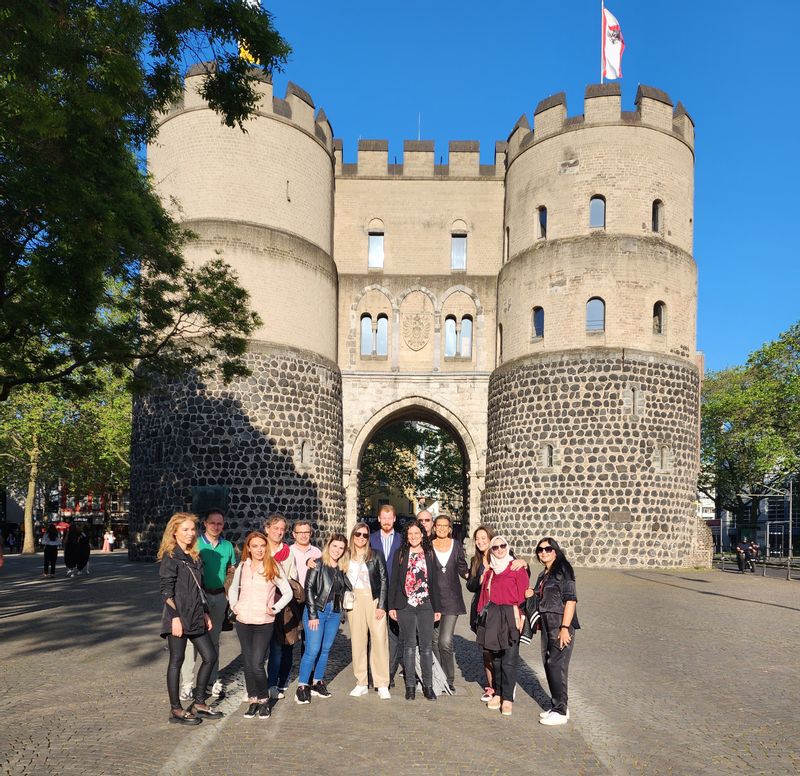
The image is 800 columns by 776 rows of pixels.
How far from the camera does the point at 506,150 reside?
30812 mm

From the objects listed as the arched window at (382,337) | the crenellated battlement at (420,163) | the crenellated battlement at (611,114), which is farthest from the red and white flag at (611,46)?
the arched window at (382,337)

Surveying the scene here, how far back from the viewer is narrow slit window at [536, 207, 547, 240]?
28.1m

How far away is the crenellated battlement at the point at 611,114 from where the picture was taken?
26.8 m

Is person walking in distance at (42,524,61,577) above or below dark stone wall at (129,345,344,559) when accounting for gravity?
below

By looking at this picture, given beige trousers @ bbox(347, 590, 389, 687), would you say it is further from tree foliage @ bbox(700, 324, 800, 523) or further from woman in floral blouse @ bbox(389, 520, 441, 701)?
tree foliage @ bbox(700, 324, 800, 523)

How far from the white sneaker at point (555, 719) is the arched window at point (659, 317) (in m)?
21.3

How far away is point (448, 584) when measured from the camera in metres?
8.45

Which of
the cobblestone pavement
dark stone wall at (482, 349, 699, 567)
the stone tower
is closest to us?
the cobblestone pavement

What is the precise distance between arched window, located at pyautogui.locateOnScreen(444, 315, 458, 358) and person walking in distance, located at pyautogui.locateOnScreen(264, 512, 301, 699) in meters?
22.3

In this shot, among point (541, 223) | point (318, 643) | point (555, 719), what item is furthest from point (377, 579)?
point (541, 223)

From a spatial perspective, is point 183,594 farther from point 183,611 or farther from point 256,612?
point 256,612

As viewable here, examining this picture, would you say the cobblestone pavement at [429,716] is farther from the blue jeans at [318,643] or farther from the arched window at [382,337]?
the arched window at [382,337]

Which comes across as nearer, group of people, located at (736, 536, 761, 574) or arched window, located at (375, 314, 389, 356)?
group of people, located at (736, 536, 761, 574)

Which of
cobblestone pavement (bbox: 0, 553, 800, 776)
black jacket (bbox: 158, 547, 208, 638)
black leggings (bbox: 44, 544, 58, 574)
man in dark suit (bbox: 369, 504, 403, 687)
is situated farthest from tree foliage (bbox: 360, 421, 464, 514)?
black jacket (bbox: 158, 547, 208, 638)
